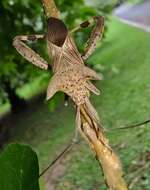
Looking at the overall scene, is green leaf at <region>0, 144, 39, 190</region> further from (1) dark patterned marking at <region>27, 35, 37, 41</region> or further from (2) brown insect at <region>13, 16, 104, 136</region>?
(1) dark patterned marking at <region>27, 35, 37, 41</region>

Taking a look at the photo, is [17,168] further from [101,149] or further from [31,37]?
[31,37]

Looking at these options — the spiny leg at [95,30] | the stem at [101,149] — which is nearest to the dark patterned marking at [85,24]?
the spiny leg at [95,30]

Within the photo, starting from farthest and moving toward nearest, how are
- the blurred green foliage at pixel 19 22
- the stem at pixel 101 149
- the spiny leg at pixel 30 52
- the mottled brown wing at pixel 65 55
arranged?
the blurred green foliage at pixel 19 22 → the spiny leg at pixel 30 52 → the mottled brown wing at pixel 65 55 → the stem at pixel 101 149

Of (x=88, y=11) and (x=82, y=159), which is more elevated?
(x=88, y=11)

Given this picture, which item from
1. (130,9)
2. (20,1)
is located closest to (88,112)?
(20,1)

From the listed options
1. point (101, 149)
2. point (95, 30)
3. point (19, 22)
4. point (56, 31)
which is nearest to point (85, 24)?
point (95, 30)

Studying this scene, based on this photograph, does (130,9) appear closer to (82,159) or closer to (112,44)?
(112,44)

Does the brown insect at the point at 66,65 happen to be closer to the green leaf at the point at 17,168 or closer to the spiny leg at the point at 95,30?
the spiny leg at the point at 95,30

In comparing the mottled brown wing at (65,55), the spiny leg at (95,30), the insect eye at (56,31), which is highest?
the insect eye at (56,31)

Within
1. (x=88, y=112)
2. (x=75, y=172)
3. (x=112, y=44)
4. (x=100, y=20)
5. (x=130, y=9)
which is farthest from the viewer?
(x=130, y=9)
